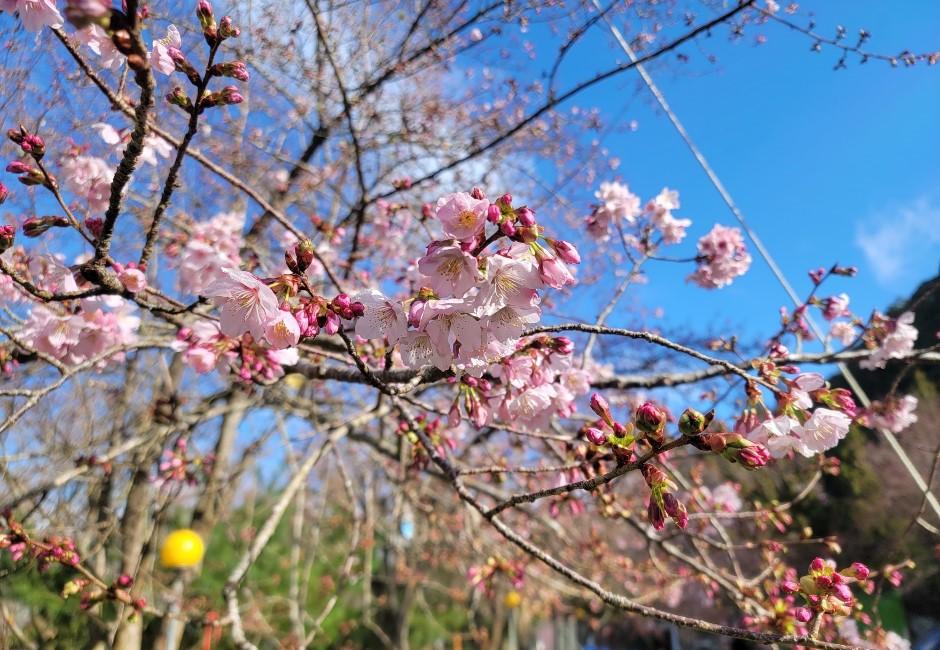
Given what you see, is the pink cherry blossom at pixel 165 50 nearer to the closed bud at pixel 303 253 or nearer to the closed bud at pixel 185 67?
the closed bud at pixel 185 67

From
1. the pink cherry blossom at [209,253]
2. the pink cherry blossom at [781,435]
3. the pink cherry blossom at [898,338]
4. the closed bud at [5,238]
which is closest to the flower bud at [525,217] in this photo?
the pink cherry blossom at [781,435]

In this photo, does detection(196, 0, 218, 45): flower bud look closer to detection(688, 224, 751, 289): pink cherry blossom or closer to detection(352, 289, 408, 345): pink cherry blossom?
detection(352, 289, 408, 345): pink cherry blossom

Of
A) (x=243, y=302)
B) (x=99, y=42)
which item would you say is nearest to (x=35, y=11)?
(x=99, y=42)

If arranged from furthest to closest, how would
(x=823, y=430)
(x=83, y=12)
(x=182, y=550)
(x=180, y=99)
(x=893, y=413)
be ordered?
(x=182, y=550) < (x=893, y=413) < (x=823, y=430) < (x=180, y=99) < (x=83, y=12)

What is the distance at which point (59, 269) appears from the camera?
1511 millimetres

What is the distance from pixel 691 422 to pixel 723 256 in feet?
6.10

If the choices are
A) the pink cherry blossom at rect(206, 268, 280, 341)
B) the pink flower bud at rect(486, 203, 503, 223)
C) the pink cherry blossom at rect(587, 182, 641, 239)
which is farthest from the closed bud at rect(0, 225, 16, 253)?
the pink cherry blossom at rect(587, 182, 641, 239)

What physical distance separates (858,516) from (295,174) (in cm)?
1229

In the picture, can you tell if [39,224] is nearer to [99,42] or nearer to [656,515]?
[99,42]

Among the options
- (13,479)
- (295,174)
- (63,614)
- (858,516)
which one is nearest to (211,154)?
(295,174)

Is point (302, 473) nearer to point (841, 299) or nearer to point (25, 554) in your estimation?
point (25, 554)

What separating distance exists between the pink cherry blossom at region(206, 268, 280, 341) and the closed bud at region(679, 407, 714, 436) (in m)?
0.73

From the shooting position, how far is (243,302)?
42.4 inches

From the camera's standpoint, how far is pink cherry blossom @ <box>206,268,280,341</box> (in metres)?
0.99
